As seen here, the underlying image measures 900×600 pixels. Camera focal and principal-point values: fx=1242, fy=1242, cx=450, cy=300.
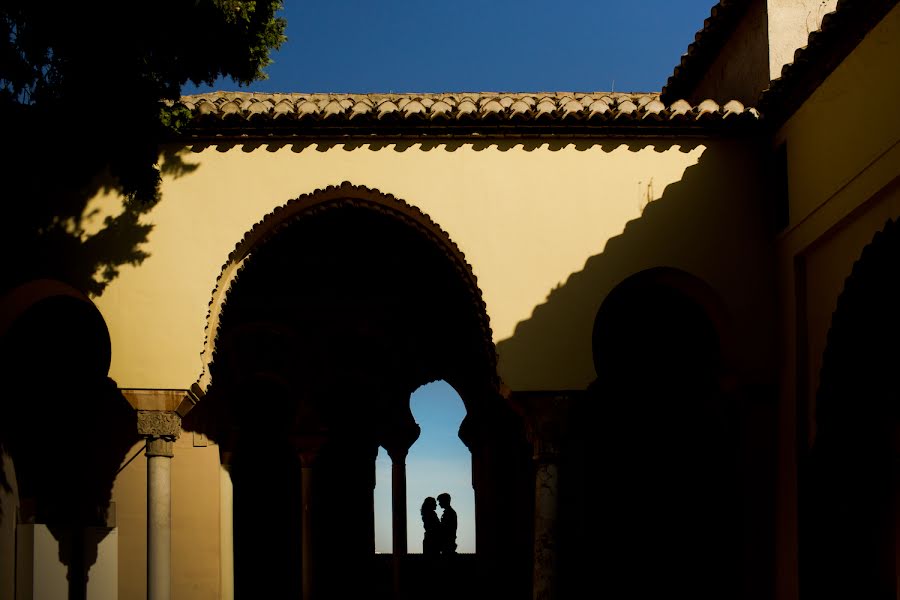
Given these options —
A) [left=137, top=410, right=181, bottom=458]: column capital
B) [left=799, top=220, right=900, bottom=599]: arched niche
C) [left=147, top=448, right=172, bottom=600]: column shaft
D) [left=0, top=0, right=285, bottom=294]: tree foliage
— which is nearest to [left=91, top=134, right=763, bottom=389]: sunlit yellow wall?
[left=137, top=410, right=181, bottom=458]: column capital

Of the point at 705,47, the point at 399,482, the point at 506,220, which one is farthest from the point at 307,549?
the point at 705,47

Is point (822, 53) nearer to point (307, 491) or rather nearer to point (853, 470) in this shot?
point (853, 470)

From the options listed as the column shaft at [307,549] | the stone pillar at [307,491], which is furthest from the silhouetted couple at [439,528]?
the column shaft at [307,549]

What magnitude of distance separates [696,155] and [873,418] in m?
2.98

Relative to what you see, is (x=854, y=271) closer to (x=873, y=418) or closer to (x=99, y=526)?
(x=873, y=418)

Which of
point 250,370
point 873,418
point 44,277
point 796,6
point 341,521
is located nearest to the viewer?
point 873,418

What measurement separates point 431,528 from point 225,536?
16.5ft

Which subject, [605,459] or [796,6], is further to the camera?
[605,459]

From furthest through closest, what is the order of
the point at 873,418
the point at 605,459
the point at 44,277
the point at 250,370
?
the point at 250,370 < the point at 605,459 < the point at 44,277 < the point at 873,418

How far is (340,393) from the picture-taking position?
1677 centimetres

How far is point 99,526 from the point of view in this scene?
44.2 feet

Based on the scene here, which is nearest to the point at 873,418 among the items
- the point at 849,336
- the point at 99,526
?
the point at 849,336

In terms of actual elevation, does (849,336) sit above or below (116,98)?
below

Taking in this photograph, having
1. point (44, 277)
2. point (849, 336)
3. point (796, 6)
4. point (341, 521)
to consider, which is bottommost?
point (341, 521)
